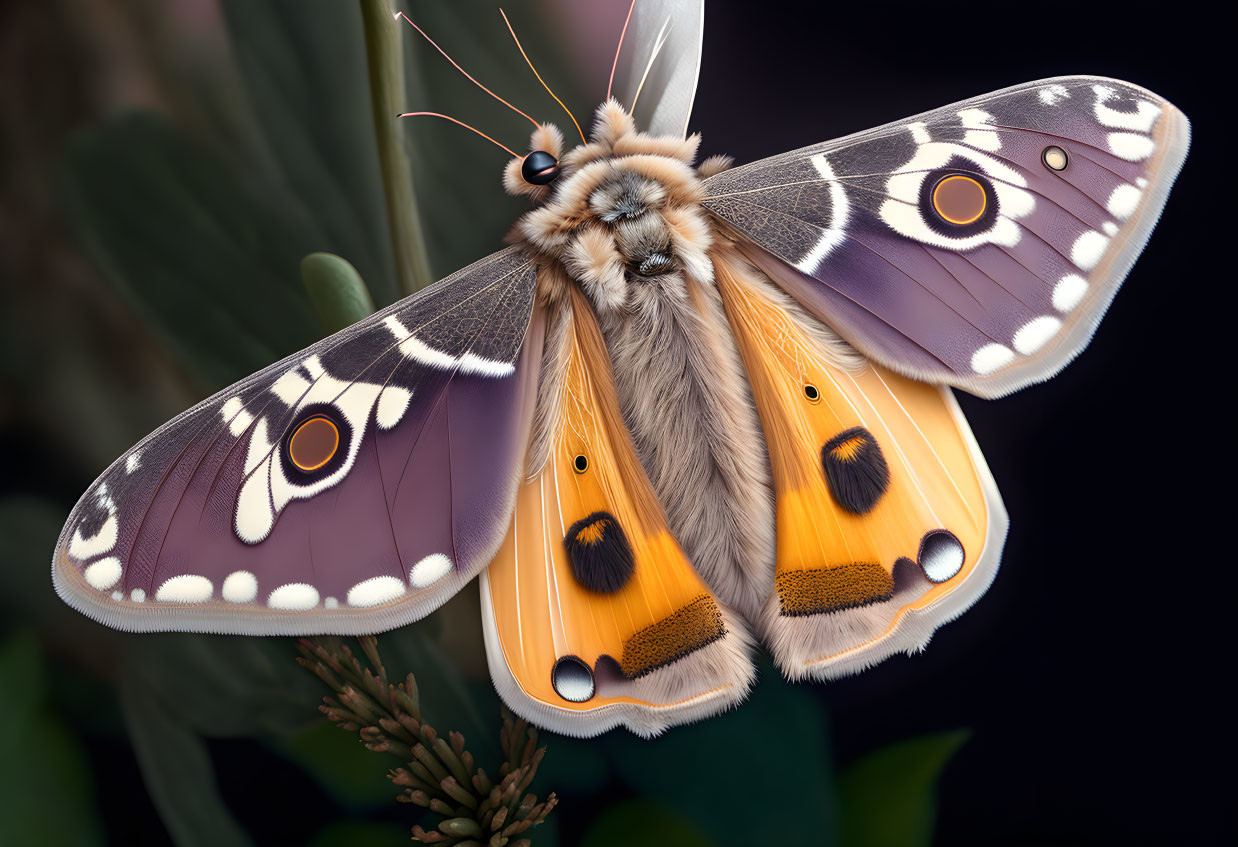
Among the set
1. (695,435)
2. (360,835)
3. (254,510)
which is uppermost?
(254,510)

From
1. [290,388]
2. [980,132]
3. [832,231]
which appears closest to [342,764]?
[290,388]

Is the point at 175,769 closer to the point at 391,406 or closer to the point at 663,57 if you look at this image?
the point at 391,406

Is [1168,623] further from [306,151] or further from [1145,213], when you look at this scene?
[306,151]

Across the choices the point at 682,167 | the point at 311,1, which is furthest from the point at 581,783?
the point at 311,1

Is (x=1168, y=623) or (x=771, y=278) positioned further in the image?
(x=1168, y=623)

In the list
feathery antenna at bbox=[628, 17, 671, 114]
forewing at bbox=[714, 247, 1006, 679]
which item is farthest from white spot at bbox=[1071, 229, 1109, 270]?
feathery antenna at bbox=[628, 17, 671, 114]
